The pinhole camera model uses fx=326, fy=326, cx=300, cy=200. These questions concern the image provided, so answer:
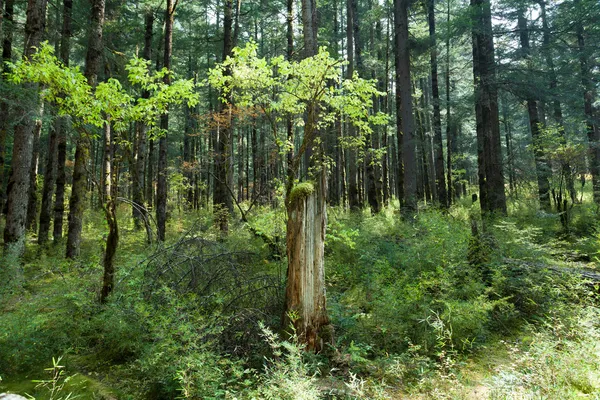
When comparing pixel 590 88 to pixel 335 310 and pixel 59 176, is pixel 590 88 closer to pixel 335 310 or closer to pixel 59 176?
pixel 335 310

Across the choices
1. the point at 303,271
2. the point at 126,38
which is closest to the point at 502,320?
the point at 303,271

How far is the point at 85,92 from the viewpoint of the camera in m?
4.75

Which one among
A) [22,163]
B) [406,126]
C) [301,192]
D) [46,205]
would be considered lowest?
[301,192]

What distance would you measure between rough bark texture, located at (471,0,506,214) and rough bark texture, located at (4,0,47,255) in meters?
13.8

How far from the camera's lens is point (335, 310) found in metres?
5.29

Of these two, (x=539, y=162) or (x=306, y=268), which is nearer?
(x=306, y=268)

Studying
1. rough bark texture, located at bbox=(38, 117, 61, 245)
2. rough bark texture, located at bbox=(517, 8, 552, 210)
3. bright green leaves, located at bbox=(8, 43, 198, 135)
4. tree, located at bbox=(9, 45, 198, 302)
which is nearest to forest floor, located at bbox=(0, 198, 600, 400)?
tree, located at bbox=(9, 45, 198, 302)

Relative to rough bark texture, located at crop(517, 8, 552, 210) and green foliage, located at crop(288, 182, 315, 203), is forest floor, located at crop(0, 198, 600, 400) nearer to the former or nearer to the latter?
green foliage, located at crop(288, 182, 315, 203)

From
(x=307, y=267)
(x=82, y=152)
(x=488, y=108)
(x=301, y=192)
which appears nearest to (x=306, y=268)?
(x=307, y=267)

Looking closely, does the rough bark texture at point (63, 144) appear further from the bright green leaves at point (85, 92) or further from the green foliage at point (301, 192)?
the green foliage at point (301, 192)

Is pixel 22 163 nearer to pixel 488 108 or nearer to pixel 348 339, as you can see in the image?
pixel 348 339

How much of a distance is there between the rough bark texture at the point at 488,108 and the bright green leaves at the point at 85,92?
1145 cm

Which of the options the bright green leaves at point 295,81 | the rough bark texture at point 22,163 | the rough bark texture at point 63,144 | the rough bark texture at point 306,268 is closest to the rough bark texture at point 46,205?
the rough bark texture at point 63,144

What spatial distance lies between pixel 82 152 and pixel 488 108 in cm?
1362
